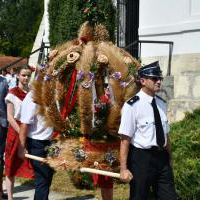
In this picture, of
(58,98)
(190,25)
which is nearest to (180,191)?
(58,98)

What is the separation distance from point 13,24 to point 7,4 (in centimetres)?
568

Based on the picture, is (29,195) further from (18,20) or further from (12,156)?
(18,20)

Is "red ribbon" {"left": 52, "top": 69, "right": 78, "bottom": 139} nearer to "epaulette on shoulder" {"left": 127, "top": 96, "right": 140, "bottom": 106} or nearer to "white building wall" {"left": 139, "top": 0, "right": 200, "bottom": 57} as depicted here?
"epaulette on shoulder" {"left": 127, "top": 96, "right": 140, "bottom": 106}

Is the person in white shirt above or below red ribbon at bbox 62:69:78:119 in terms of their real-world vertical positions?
below

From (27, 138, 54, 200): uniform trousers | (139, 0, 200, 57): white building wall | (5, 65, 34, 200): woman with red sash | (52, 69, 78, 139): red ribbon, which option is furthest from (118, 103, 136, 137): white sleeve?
(139, 0, 200, 57): white building wall

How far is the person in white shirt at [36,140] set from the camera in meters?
5.75

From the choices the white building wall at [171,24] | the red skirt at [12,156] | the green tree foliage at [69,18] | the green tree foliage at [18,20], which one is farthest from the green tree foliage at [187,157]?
the green tree foliage at [18,20]

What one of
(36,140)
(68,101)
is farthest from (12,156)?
(68,101)

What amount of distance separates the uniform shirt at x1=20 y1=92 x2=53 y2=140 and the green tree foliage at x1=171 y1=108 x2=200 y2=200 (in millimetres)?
1615

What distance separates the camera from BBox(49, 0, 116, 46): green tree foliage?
34.9 feet

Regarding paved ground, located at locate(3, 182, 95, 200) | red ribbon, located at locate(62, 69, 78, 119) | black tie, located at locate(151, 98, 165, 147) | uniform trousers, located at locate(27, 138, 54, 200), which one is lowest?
paved ground, located at locate(3, 182, 95, 200)

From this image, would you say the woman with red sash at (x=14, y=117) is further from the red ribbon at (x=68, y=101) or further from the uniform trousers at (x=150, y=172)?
the uniform trousers at (x=150, y=172)

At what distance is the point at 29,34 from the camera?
59.4 metres

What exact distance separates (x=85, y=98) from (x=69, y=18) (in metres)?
6.66
